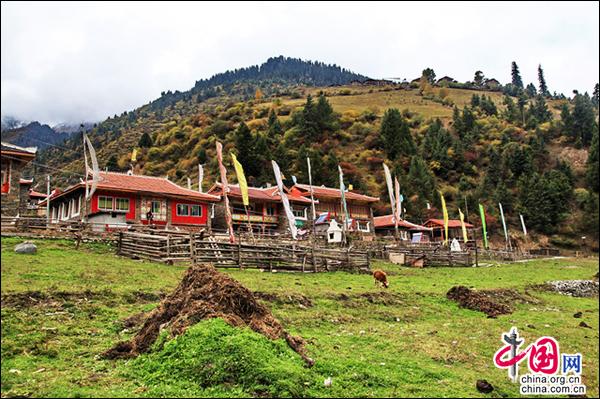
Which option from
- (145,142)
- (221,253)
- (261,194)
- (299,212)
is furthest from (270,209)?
(145,142)

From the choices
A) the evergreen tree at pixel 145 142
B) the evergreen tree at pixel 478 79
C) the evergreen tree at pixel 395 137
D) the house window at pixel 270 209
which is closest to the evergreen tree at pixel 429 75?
the evergreen tree at pixel 478 79

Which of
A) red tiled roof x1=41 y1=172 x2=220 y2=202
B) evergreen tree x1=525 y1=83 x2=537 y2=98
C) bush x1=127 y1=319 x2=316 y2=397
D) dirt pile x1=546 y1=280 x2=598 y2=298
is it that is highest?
evergreen tree x1=525 y1=83 x2=537 y2=98

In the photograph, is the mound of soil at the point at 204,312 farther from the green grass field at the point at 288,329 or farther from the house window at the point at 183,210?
the house window at the point at 183,210

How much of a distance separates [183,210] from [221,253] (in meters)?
19.6

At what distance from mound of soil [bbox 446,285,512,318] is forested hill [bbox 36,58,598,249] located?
4527 centimetres

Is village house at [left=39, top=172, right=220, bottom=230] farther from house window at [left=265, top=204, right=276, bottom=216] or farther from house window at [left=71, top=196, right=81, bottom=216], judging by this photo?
house window at [left=265, top=204, right=276, bottom=216]

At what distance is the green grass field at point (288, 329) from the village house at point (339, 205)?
33.7 metres

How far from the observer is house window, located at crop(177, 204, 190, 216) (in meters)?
44.1

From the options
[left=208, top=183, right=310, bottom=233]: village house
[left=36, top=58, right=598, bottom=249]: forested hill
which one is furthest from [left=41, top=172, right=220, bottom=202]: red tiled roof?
[left=36, top=58, right=598, bottom=249]: forested hill

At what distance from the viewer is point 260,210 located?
5531 centimetres

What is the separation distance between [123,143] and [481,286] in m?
110

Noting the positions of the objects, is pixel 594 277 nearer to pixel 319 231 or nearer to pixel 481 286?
pixel 481 286

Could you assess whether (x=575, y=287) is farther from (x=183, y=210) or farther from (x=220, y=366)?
(x=183, y=210)

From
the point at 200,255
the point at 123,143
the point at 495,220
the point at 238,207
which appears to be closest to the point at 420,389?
the point at 200,255
